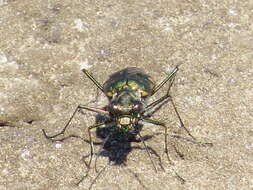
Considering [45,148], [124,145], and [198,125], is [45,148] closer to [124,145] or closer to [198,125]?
[124,145]

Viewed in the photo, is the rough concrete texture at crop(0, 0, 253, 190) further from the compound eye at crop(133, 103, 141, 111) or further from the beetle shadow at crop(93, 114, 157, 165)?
the compound eye at crop(133, 103, 141, 111)

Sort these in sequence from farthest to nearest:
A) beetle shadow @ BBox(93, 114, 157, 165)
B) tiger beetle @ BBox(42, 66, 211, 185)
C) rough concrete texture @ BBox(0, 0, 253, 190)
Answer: beetle shadow @ BBox(93, 114, 157, 165) < rough concrete texture @ BBox(0, 0, 253, 190) < tiger beetle @ BBox(42, 66, 211, 185)

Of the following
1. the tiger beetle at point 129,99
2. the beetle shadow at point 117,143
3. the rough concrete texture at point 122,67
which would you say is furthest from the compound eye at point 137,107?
the rough concrete texture at point 122,67

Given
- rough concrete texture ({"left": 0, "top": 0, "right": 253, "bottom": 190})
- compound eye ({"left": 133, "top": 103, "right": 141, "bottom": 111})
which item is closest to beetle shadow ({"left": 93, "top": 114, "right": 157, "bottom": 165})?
Result: rough concrete texture ({"left": 0, "top": 0, "right": 253, "bottom": 190})

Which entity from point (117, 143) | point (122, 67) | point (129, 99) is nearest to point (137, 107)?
point (129, 99)

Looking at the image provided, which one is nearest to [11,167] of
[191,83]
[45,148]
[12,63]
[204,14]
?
[45,148]

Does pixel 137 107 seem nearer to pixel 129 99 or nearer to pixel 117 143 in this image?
pixel 129 99
